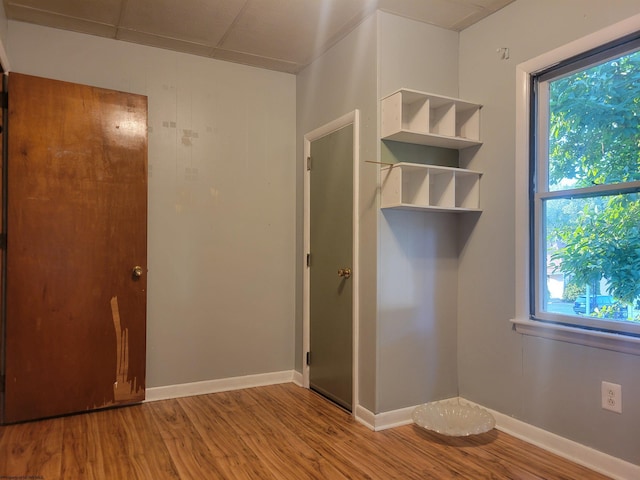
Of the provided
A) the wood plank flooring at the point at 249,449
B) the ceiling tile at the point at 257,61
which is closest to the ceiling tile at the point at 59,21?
the ceiling tile at the point at 257,61

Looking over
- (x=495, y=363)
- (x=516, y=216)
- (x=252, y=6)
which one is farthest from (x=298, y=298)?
(x=252, y=6)

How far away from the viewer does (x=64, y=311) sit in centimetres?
288

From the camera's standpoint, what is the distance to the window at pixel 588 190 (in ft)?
7.01

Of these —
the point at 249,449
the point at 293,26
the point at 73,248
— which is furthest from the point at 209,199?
the point at 249,449

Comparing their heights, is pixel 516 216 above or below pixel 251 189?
below

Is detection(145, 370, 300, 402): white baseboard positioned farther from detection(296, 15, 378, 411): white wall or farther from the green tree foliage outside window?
the green tree foliage outside window

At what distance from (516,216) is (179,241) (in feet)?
7.47

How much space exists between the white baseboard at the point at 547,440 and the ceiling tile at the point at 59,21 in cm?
299

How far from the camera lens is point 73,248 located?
114 inches

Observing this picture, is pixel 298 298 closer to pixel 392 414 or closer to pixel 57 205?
pixel 392 414

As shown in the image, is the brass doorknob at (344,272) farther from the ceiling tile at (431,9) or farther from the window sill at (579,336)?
the ceiling tile at (431,9)

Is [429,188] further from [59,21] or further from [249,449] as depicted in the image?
[59,21]

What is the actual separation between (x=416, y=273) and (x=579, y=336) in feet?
3.15

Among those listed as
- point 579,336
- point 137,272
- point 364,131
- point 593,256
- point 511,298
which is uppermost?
point 364,131
